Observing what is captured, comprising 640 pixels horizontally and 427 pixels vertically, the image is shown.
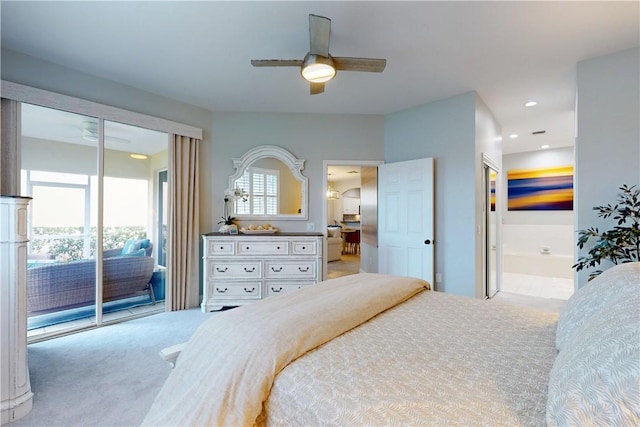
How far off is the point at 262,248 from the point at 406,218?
1.94m

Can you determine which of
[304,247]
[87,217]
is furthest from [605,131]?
[87,217]

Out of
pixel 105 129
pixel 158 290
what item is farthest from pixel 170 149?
pixel 158 290

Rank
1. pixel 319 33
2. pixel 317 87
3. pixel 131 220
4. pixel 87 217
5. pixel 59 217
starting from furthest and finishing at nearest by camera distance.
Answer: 1. pixel 131 220
2. pixel 87 217
3. pixel 59 217
4. pixel 317 87
5. pixel 319 33

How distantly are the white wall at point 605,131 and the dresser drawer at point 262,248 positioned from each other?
3.10 m

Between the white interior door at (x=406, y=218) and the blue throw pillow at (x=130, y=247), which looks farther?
the white interior door at (x=406, y=218)

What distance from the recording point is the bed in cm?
75

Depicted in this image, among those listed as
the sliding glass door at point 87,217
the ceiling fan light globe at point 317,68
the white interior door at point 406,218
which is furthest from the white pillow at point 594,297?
the sliding glass door at point 87,217

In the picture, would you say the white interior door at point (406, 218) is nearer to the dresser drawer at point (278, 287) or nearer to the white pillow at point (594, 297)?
the dresser drawer at point (278, 287)

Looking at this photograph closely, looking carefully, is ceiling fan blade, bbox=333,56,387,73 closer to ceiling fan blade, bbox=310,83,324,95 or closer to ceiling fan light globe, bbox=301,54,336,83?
ceiling fan light globe, bbox=301,54,336,83

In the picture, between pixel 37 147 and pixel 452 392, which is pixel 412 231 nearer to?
pixel 452 392

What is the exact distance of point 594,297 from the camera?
3.99 ft

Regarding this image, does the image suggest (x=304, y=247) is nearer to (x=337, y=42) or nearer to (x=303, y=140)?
(x=303, y=140)

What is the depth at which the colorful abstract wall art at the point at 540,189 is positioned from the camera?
20.7 ft

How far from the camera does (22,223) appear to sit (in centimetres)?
182
